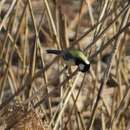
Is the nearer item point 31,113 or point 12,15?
point 31,113

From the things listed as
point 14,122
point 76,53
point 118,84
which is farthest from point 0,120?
point 118,84

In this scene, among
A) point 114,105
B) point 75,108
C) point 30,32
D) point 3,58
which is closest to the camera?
point 75,108

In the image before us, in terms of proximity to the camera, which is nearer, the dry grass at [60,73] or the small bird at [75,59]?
the small bird at [75,59]

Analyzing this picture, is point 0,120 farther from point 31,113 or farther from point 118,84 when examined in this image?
point 118,84

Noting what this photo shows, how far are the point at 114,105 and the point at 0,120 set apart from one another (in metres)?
0.80

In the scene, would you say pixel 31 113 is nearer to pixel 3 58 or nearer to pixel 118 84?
pixel 3 58

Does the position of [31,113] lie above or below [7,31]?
below

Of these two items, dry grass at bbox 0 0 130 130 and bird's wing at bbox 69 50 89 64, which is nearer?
bird's wing at bbox 69 50 89 64

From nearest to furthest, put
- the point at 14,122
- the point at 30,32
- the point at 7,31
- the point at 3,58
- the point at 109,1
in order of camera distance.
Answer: the point at 14,122 < the point at 109,1 < the point at 7,31 < the point at 3,58 < the point at 30,32

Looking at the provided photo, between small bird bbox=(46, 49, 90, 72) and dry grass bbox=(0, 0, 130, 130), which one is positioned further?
dry grass bbox=(0, 0, 130, 130)

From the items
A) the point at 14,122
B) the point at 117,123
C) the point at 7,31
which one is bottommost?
the point at 117,123

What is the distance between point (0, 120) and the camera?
151cm

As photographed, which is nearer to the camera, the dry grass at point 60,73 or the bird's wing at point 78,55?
the bird's wing at point 78,55

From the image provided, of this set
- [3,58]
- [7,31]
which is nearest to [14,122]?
[7,31]
